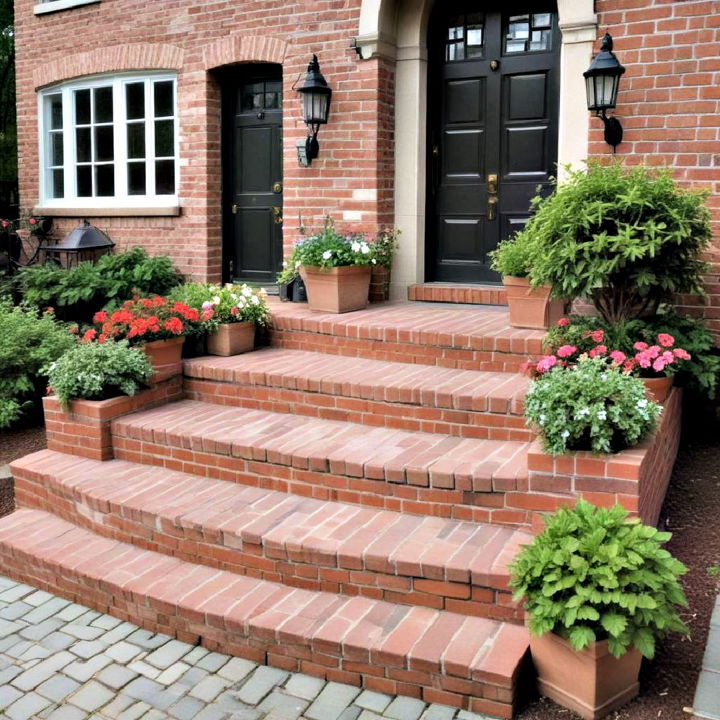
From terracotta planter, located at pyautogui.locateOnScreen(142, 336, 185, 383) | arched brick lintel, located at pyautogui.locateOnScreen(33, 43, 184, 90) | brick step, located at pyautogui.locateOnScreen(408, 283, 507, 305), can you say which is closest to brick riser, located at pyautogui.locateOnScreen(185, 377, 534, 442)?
terracotta planter, located at pyautogui.locateOnScreen(142, 336, 185, 383)

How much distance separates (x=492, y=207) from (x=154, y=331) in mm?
3230

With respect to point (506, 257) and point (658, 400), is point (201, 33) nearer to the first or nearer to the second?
point (506, 257)

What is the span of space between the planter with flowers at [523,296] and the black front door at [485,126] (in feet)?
5.07

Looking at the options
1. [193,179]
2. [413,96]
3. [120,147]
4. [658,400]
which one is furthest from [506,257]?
[120,147]

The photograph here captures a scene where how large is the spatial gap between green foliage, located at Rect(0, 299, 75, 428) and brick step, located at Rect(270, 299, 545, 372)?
6.13ft

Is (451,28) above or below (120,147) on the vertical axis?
above

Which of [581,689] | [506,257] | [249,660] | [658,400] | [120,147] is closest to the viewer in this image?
[581,689]

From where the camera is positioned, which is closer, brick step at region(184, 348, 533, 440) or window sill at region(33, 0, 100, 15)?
brick step at region(184, 348, 533, 440)

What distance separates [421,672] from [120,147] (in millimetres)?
7610

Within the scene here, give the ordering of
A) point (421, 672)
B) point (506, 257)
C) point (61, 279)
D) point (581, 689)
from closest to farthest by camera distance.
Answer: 1. point (581, 689)
2. point (421, 672)
3. point (506, 257)
4. point (61, 279)

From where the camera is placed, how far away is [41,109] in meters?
10.2

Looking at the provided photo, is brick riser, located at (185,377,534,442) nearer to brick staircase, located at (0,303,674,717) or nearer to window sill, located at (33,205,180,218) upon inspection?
brick staircase, located at (0,303,674,717)

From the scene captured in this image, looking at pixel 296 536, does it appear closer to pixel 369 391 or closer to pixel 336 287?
pixel 369 391

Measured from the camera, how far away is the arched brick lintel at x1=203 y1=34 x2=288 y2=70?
7852 millimetres
